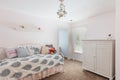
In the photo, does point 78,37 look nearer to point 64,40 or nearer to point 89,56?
point 64,40

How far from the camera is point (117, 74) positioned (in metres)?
1.50

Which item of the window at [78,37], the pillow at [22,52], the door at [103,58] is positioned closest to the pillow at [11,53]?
the pillow at [22,52]

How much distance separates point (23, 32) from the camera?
3379 millimetres

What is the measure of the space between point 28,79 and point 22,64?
0.47 metres

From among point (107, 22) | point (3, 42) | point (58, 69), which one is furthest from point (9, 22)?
point (107, 22)

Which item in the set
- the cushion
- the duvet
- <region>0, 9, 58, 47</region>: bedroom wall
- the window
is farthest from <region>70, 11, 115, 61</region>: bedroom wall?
the cushion

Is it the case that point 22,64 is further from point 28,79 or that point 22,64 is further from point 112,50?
point 112,50

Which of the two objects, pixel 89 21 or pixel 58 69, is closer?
pixel 58 69

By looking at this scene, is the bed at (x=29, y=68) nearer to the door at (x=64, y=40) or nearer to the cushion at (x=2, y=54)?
the cushion at (x=2, y=54)

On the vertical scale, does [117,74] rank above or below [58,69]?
above

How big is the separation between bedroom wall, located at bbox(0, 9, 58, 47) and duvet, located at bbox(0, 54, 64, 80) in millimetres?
945

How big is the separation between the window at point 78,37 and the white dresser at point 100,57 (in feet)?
4.18

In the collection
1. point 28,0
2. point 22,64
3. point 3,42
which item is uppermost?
point 28,0

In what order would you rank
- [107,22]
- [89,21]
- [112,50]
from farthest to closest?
[89,21]
[107,22]
[112,50]
